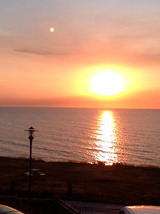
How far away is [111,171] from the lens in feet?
91.4

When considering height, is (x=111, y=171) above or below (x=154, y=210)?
above

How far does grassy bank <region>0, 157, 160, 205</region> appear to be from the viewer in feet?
57.2

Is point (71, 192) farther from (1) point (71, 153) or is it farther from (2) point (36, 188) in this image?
(1) point (71, 153)

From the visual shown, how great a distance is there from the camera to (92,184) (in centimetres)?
2144

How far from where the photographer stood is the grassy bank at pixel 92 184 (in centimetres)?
1742

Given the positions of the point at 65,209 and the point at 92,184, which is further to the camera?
the point at 92,184

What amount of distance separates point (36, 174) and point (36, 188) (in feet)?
17.7

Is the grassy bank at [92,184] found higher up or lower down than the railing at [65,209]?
higher up

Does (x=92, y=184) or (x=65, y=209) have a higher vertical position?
(x=92, y=184)

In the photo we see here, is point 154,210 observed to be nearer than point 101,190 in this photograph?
Yes

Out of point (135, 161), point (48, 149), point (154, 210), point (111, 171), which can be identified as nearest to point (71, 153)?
point (48, 149)

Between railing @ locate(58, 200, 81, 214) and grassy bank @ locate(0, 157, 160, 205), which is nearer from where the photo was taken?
railing @ locate(58, 200, 81, 214)

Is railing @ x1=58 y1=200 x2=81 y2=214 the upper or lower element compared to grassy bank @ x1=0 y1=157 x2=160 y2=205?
lower

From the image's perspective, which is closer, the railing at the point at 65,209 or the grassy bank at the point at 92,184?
the railing at the point at 65,209
